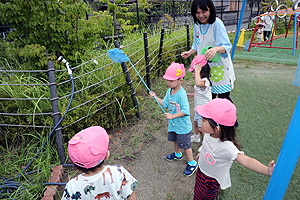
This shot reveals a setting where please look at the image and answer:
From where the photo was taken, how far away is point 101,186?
44.9 inches

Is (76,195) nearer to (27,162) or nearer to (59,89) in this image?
(27,162)

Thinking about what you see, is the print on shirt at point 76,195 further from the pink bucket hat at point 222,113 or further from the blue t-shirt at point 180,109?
the blue t-shirt at point 180,109

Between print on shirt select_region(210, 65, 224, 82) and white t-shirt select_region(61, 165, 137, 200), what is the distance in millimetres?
1611

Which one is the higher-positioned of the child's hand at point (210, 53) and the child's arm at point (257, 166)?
the child's hand at point (210, 53)

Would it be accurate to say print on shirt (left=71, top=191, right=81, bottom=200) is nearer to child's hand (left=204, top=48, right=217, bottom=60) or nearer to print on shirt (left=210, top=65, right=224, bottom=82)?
child's hand (left=204, top=48, right=217, bottom=60)

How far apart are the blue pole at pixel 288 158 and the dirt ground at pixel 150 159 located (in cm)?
114

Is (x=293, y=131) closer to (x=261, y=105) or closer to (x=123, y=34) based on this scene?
(x=261, y=105)

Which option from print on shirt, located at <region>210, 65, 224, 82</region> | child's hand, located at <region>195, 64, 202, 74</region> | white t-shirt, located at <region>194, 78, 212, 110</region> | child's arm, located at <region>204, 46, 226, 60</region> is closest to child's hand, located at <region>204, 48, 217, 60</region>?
child's arm, located at <region>204, 46, 226, 60</region>

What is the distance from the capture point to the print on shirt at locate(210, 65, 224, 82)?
2320 mm

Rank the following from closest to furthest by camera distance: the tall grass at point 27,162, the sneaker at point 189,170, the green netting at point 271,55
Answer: the tall grass at point 27,162 → the sneaker at point 189,170 → the green netting at point 271,55

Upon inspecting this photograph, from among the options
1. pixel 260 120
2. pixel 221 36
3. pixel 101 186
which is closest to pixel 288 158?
pixel 101 186

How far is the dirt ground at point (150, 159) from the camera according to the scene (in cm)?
210

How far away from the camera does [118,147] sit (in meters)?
2.80

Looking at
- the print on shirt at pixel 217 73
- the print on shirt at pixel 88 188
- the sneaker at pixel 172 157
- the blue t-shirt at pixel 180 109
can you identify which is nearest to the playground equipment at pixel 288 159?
the print on shirt at pixel 88 188
